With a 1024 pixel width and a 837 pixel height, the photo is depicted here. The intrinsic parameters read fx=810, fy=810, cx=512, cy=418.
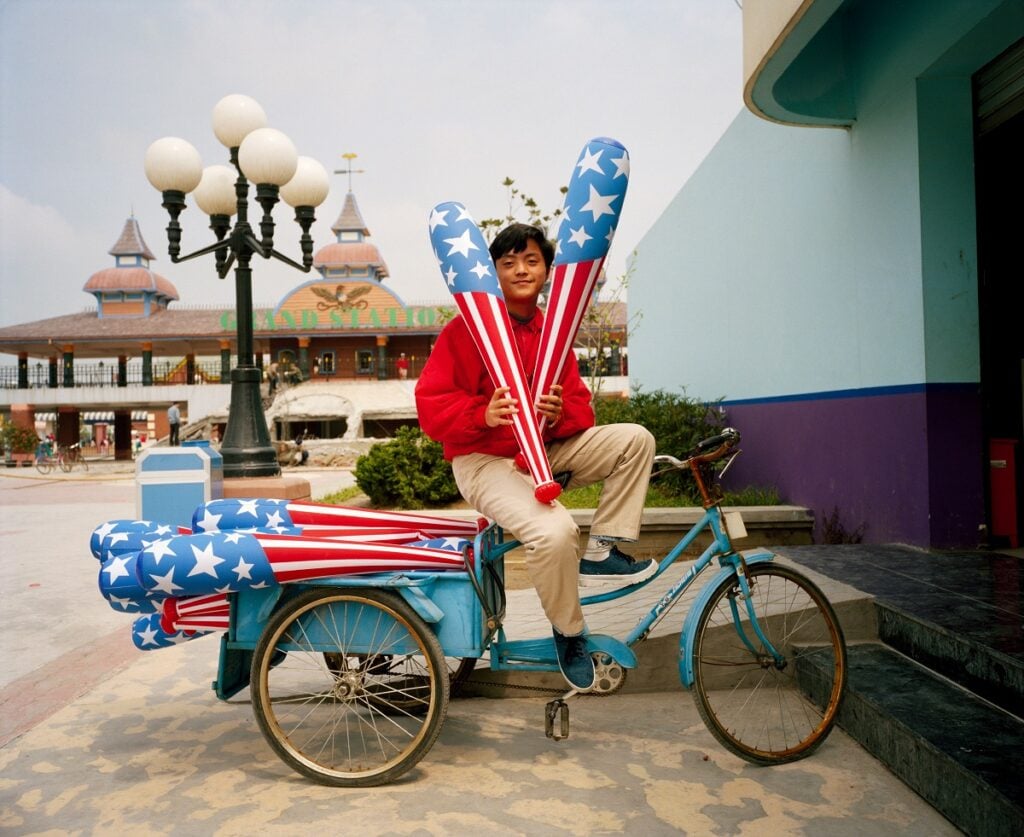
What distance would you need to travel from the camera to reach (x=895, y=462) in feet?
17.4

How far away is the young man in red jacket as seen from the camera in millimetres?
3006

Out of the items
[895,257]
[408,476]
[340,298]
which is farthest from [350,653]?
[340,298]

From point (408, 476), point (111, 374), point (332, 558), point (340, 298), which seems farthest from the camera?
point (111, 374)

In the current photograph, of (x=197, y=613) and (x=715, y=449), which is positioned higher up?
(x=715, y=449)

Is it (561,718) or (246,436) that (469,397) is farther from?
(246,436)

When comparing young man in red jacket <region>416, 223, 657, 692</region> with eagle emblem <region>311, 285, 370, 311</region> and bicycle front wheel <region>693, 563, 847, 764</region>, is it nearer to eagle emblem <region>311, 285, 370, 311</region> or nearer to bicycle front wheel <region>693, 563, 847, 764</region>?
bicycle front wheel <region>693, 563, 847, 764</region>

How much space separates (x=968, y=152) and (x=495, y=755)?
14.7 feet

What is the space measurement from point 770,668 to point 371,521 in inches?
68.5

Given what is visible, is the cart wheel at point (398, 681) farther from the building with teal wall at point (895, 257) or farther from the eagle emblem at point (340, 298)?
the eagle emblem at point (340, 298)

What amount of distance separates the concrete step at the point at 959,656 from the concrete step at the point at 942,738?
0.14ft

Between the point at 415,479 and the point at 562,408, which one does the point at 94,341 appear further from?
the point at 562,408

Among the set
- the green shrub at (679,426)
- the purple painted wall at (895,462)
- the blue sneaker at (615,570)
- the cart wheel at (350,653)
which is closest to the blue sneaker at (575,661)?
the blue sneaker at (615,570)

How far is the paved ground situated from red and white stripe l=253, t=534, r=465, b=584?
811 mm

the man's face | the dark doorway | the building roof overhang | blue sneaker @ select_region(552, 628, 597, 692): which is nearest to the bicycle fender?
blue sneaker @ select_region(552, 628, 597, 692)
